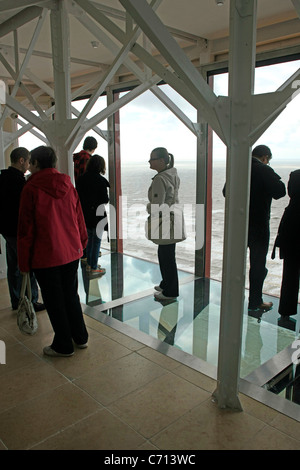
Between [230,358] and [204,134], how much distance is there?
3.49m

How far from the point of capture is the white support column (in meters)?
2.01

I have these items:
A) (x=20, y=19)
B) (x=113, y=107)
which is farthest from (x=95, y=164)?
(x=20, y=19)

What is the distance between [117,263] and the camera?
605 cm

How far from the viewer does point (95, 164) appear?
4.98 metres

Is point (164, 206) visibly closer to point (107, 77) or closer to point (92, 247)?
point (107, 77)

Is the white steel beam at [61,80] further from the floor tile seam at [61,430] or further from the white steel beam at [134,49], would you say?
the floor tile seam at [61,430]

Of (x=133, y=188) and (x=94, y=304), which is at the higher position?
(x=133, y=188)

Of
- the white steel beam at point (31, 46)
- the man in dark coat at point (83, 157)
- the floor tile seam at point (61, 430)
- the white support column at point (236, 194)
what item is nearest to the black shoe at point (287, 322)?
the white support column at point (236, 194)

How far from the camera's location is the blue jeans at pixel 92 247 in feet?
17.4

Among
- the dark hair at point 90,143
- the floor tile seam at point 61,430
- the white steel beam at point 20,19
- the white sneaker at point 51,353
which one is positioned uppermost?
the white steel beam at point 20,19

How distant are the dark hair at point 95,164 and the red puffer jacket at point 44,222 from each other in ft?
7.21

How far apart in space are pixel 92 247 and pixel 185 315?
6.42 ft

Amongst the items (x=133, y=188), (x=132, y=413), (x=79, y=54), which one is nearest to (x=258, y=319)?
(x=132, y=413)
